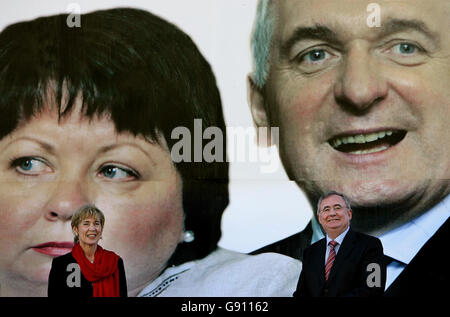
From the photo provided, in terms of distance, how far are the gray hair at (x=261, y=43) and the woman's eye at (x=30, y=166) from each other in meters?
1.25

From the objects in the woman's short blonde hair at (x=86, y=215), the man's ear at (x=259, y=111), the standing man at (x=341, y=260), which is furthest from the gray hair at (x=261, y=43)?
the woman's short blonde hair at (x=86, y=215)

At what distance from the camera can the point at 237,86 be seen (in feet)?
16.5

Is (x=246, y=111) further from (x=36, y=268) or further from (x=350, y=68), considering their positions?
(x=36, y=268)

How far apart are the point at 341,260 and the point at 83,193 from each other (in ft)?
4.67

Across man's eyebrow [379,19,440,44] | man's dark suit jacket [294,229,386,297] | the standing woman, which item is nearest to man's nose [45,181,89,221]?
the standing woman

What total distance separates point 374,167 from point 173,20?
137cm

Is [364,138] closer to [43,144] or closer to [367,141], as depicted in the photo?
[367,141]

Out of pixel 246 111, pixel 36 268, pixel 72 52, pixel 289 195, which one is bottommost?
pixel 36 268

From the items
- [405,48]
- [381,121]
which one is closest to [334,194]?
[381,121]

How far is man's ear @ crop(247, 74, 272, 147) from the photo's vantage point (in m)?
5.03

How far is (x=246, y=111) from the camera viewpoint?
16.5 feet

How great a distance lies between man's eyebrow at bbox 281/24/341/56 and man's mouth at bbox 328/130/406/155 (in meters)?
0.51

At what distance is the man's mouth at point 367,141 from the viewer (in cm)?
481

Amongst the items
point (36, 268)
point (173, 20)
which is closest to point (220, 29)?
point (173, 20)
